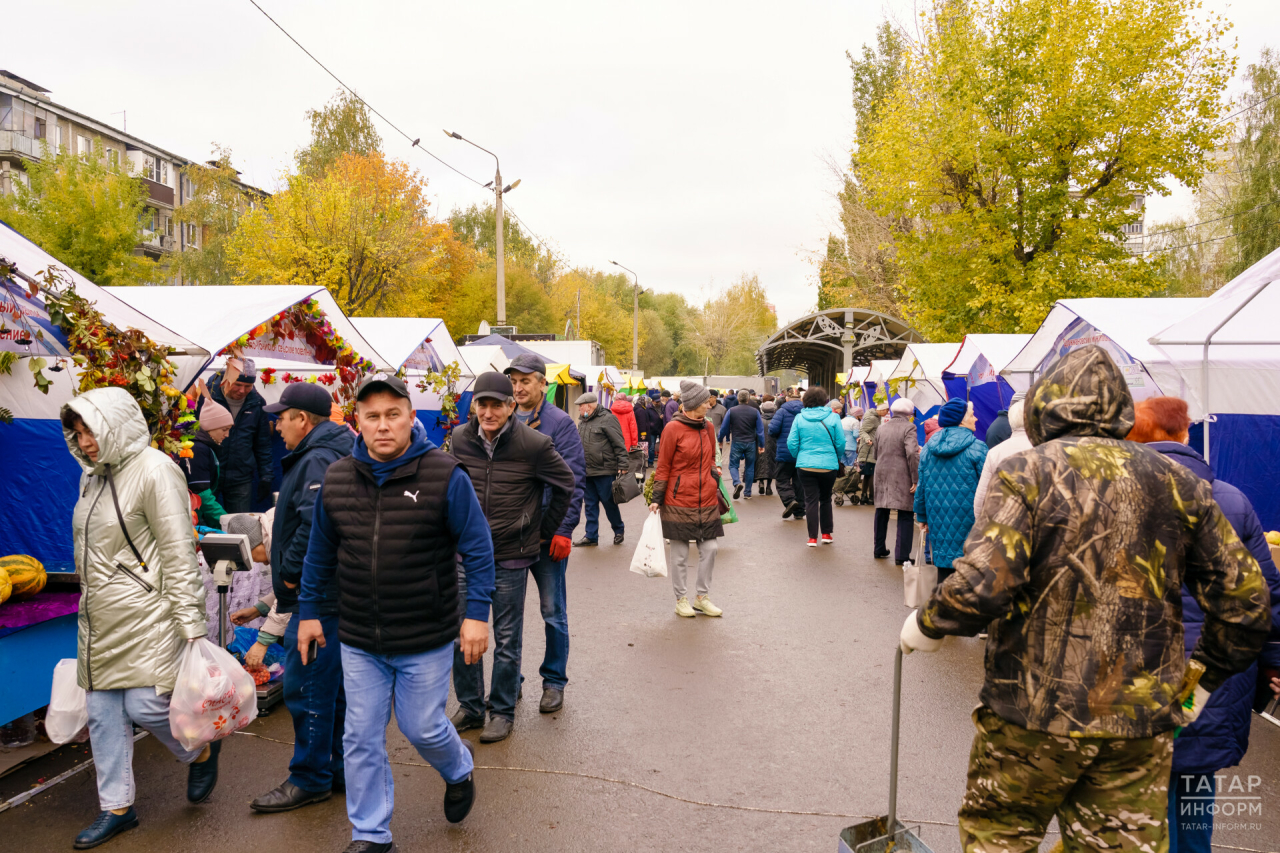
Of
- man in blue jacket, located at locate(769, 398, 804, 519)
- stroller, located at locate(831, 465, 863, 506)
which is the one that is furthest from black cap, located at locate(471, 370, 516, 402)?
stroller, located at locate(831, 465, 863, 506)

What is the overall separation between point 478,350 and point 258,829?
12.1m

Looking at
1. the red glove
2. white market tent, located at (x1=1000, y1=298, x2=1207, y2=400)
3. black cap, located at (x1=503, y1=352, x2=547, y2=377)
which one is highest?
white market tent, located at (x1=1000, y1=298, x2=1207, y2=400)

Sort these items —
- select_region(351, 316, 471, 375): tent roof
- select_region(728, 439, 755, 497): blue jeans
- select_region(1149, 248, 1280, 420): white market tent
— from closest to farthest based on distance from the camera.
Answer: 1. select_region(1149, 248, 1280, 420): white market tent
2. select_region(351, 316, 471, 375): tent roof
3. select_region(728, 439, 755, 497): blue jeans

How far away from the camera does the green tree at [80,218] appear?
2661 cm

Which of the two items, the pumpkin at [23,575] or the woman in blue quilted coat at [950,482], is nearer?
the pumpkin at [23,575]

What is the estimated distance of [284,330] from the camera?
7.36 m

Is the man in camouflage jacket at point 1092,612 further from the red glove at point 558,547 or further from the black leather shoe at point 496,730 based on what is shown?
the black leather shoe at point 496,730

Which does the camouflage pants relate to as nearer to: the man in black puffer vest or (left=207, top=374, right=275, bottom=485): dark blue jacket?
the man in black puffer vest

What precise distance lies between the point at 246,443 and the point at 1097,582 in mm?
6846

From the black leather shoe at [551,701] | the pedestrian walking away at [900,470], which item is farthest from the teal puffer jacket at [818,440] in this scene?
the black leather shoe at [551,701]

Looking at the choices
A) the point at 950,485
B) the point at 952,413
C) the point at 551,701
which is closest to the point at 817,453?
the point at 952,413

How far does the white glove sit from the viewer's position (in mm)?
2524

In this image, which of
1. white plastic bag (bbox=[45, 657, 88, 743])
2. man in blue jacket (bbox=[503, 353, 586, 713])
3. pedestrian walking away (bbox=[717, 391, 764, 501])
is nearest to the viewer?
white plastic bag (bbox=[45, 657, 88, 743])

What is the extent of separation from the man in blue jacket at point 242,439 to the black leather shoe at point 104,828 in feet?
12.9
